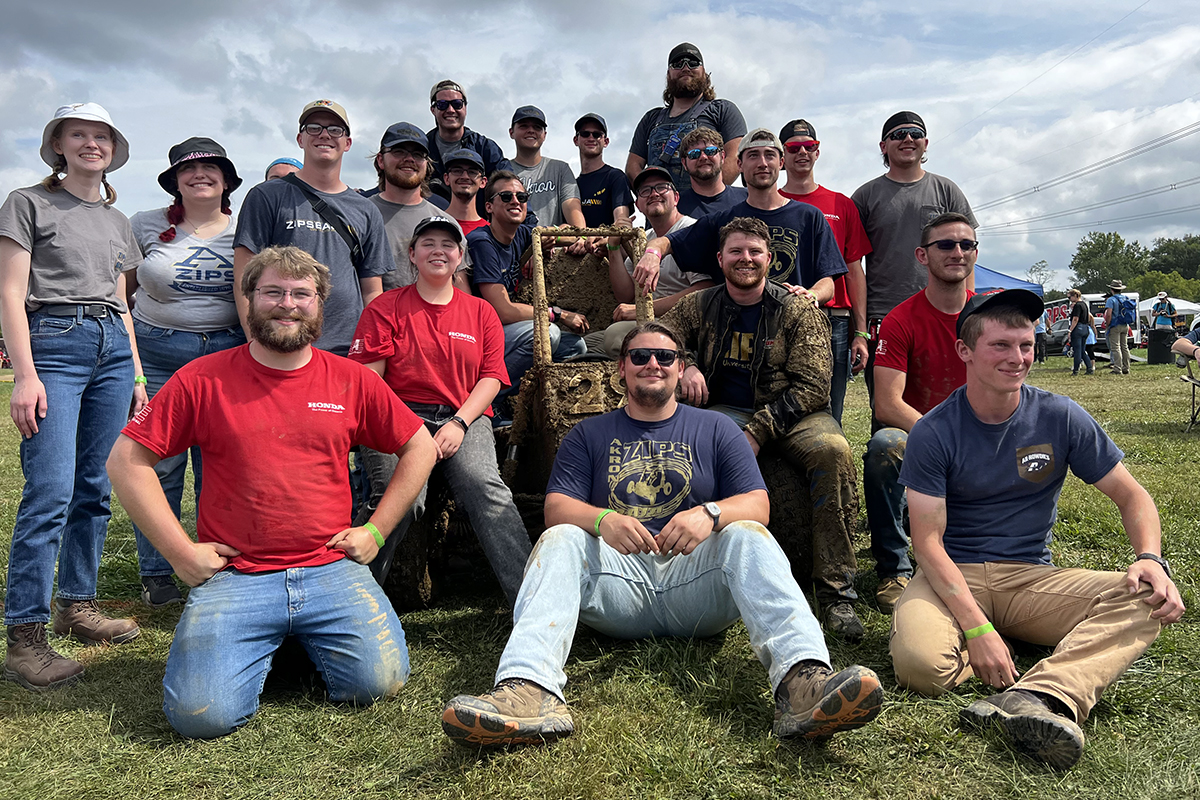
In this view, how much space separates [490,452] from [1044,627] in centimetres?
282

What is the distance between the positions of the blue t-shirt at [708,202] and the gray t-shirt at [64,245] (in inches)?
152

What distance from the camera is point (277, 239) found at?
15.2 feet

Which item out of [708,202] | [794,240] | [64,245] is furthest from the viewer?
[708,202]

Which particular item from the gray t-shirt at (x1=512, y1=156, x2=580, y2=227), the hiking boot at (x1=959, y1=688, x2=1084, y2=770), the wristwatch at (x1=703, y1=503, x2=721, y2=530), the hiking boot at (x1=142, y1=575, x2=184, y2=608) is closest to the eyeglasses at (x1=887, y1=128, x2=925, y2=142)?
the gray t-shirt at (x1=512, y1=156, x2=580, y2=227)

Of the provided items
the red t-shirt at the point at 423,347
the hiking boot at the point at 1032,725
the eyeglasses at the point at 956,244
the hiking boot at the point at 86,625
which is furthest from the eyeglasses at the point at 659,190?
the hiking boot at the point at 86,625

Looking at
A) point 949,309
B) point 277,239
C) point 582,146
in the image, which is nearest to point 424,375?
point 277,239

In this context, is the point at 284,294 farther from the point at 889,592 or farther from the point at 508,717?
the point at 889,592

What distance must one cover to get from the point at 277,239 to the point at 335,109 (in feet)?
2.88

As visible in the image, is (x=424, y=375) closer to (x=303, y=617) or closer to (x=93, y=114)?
(x=303, y=617)

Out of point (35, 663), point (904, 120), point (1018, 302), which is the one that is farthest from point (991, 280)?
point (35, 663)

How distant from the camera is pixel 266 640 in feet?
11.0

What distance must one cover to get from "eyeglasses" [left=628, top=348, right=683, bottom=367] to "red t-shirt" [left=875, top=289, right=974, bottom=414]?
1.51 metres

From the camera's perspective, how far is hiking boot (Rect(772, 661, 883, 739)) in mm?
2623

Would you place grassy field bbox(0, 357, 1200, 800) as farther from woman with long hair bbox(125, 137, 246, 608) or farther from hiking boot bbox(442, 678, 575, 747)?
woman with long hair bbox(125, 137, 246, 608)
